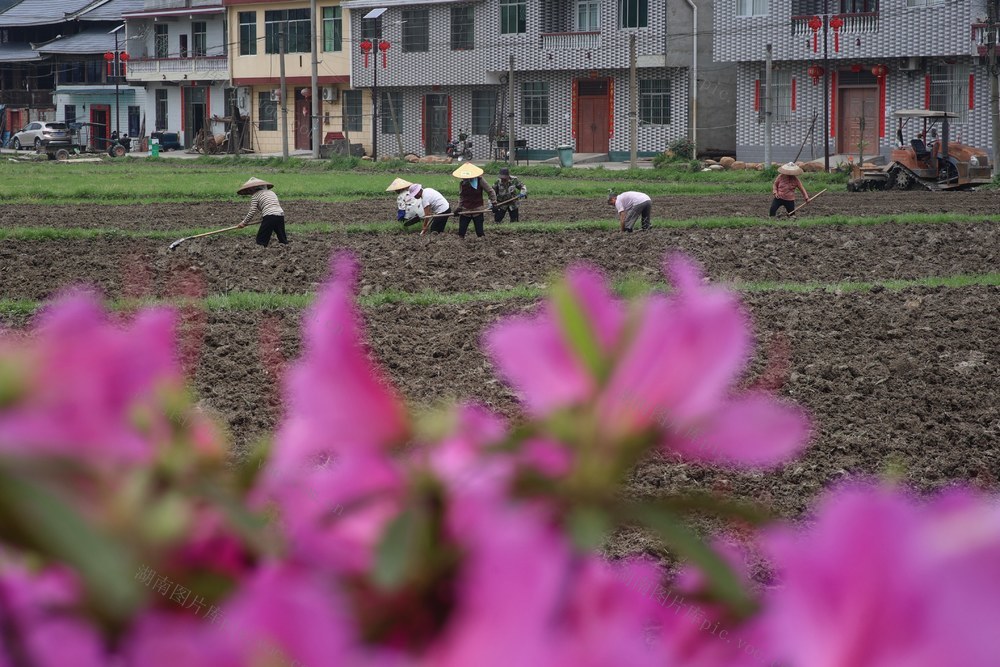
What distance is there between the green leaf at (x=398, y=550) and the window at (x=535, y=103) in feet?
123

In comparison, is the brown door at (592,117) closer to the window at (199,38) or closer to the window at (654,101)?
the window at (654,101)

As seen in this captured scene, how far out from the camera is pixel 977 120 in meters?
Result: 30.5

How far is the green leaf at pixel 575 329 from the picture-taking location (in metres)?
0.38

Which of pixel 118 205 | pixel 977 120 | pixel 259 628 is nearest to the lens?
pixel 259 628

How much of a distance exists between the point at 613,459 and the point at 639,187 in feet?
87.8

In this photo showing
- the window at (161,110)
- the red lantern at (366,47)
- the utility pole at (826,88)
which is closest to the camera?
the utility pole at (826,88)

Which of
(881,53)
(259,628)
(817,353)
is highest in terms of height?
(881,53)

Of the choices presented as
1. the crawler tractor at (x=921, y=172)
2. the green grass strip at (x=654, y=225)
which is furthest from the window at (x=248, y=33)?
the green grass strip at (x=654, y=225)

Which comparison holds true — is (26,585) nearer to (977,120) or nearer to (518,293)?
(518,293)

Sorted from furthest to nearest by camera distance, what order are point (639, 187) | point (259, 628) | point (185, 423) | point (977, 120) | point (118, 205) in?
1. point (977, 120)
2. point (639, 187)
3. point (118, 205)
4. point (185, 423)
5. point (259, 628)

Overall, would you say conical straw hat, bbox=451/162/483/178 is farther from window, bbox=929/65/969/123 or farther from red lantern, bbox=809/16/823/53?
window, bbox=929/65/969/123

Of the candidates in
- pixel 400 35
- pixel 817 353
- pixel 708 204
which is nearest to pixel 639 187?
pixel 708 204

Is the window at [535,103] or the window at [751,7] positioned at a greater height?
the window at [751,7]

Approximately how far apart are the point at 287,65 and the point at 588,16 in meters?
10.8
